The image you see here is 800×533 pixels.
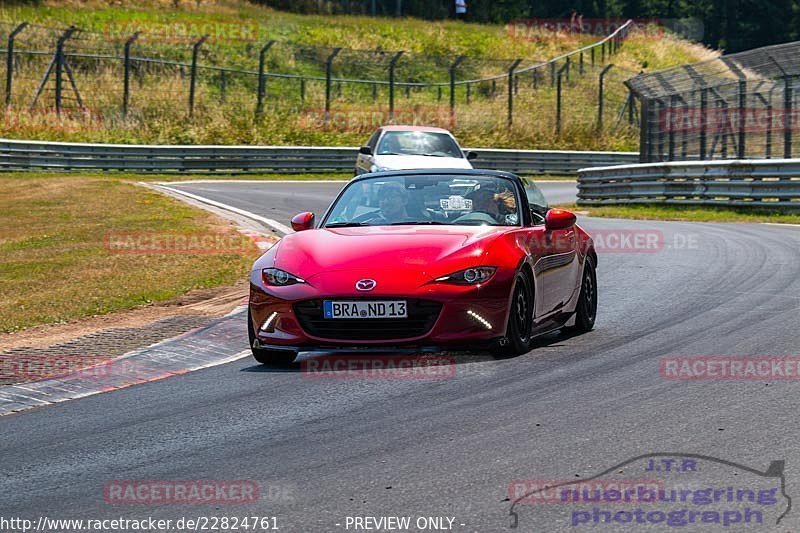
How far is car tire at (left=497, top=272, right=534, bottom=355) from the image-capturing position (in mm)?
8758

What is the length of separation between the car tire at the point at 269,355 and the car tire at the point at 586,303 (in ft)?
8.30

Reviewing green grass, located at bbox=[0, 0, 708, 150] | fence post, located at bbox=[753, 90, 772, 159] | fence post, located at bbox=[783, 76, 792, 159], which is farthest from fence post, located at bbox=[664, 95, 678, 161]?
green grass, located at bbox=[0, 0, 708, 150]

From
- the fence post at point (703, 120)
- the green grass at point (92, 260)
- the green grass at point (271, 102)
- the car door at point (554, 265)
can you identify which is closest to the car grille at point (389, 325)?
the car door at point (554, 265)

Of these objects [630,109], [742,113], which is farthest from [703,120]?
[630,109]

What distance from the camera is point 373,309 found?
27.8 ft

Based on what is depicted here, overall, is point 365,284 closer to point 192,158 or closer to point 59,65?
point 192,158

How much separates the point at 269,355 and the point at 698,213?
773 inches

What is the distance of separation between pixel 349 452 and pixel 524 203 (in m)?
4.47

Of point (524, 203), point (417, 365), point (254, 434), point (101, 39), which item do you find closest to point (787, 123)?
point (524, 203)

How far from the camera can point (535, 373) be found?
8.18 meters

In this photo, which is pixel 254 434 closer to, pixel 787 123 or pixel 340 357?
pixel 340 357

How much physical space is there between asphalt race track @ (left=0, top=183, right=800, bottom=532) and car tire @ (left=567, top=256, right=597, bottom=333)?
0.39m

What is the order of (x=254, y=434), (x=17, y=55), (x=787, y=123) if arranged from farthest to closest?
(x=17, y=55) → (x=787, y=123) → (x=254, y=434)

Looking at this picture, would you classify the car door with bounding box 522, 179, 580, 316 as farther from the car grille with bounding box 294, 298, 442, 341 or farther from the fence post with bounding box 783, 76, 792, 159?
the fence post with bounding box 783, 76, 792, 159
